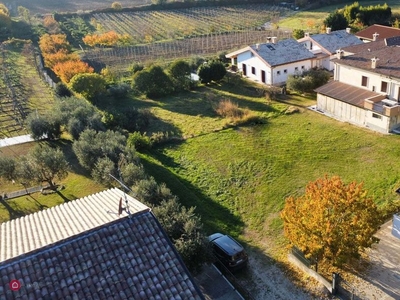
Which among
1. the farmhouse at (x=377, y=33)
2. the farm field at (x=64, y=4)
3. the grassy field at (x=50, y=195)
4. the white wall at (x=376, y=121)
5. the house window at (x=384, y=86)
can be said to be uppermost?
the farm field at (x=64, y=4)

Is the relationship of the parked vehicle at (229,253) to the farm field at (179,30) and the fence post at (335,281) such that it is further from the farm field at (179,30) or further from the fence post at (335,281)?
the farm field at (179,30)

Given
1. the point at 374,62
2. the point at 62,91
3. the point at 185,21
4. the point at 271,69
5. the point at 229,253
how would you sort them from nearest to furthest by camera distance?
the point at 229,253 < the point at 374,62 < the point at 62,91 < the point at 271,69 < the point at 185,21

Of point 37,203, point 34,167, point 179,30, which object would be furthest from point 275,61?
point 179,30

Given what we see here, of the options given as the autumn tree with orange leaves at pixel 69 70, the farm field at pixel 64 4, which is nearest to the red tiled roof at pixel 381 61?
the autumn tree with orange leaves at pixel 69 70

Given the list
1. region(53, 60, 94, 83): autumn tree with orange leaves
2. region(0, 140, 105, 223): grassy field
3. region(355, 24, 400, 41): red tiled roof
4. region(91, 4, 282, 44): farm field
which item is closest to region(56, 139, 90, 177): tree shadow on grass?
region(0, 140, 105, 223): grassy field

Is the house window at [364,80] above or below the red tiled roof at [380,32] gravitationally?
below

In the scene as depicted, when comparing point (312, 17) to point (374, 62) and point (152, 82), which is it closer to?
point (152, 82)

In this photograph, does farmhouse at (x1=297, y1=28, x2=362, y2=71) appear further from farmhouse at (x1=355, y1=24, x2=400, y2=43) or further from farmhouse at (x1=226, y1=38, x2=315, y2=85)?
farmhouse at (x1=355, y1=24, x2=400, y2=43)

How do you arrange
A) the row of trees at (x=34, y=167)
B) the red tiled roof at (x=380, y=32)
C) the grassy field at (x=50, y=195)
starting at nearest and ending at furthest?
the grassy field at (x=50, y=195)
the row of trees at (x=34, y=167)
the red tiled roof at (x=380, y=32)
